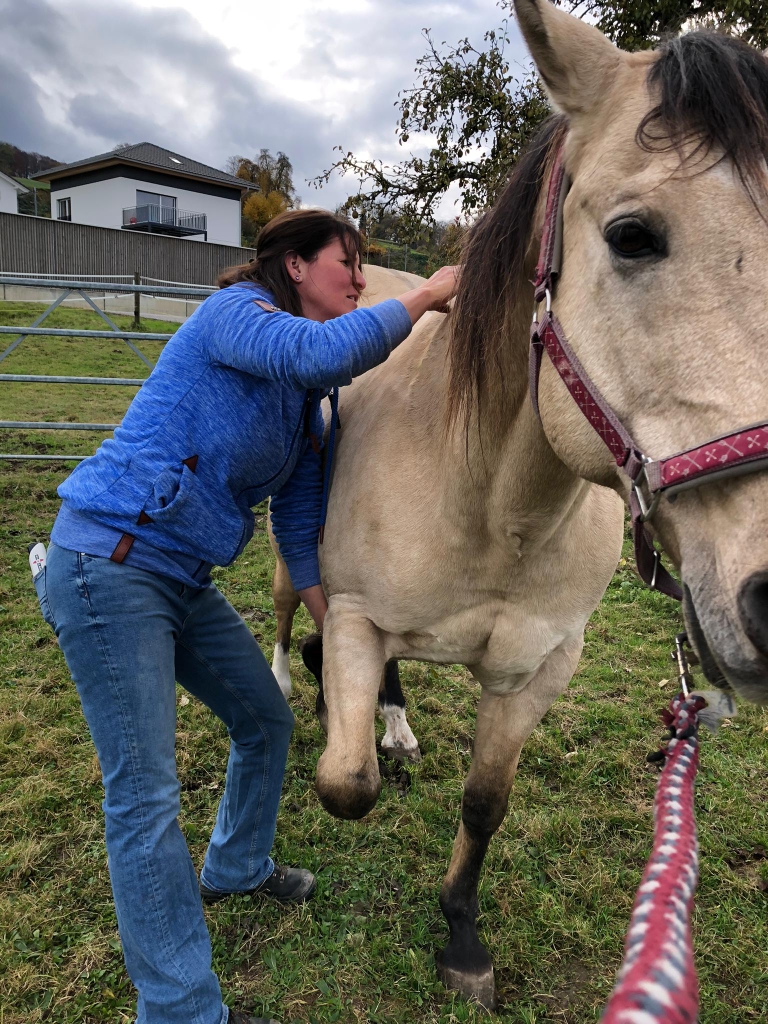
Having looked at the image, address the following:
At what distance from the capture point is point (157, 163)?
37.2 metres

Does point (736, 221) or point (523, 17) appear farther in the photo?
point (523, 17)

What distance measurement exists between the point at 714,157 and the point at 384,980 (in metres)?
2.33

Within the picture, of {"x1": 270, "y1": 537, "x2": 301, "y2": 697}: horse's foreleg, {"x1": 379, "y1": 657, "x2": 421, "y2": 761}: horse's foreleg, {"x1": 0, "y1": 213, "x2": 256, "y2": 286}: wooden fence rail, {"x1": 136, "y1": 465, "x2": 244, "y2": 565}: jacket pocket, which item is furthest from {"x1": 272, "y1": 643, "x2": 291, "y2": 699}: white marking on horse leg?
{"x1": 0, "y1": 213, "x2": 256, "y2": 286}: wooden fence rail

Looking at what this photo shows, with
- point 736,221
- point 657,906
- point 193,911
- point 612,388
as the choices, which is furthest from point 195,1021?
point 736,221

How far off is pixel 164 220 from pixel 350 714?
4110 centimetres

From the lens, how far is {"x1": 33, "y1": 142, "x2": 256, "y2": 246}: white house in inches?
1448

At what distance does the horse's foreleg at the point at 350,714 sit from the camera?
1875mm

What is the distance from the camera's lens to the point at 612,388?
3.76 feet

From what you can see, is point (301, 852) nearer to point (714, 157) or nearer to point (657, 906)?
point (657, 906)

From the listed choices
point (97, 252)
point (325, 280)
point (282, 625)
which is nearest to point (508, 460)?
point (325, 280)

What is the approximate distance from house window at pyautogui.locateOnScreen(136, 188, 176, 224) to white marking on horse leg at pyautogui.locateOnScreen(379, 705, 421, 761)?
39.0 m

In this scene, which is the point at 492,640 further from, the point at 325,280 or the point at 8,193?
the point at 8,193

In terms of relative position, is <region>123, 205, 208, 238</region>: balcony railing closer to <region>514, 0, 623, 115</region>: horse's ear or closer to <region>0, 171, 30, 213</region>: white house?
<region>0, 171, 30, 213</region>: white house

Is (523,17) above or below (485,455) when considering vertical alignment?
above
